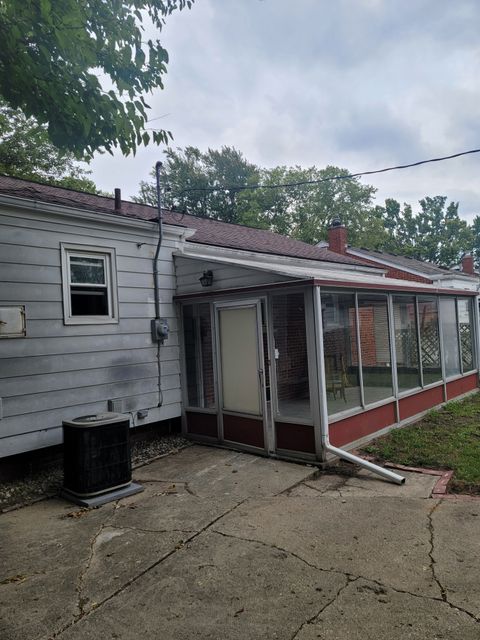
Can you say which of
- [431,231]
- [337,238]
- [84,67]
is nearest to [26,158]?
[337,238]

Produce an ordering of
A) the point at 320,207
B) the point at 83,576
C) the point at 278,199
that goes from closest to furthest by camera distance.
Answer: the point at 83,576 < the point at 278,199 < the point at 320,207

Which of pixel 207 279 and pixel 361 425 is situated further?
pixel 207 279

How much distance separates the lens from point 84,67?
3.28 m

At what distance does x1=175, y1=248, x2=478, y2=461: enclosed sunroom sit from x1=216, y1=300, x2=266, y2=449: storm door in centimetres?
1

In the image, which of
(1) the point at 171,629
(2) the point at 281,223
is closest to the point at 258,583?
(1) the point at 171,629

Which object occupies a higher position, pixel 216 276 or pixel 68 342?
pixel 216 276

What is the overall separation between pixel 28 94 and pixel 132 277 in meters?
3.20

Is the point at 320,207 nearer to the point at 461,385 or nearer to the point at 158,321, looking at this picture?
the point at 461,385

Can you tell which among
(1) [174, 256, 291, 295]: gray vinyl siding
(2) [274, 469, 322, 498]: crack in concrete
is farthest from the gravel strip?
(1) [174, 256, 291, 295]: gray vinyl siding

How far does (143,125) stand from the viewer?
359 centimetres

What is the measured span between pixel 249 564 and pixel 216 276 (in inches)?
159

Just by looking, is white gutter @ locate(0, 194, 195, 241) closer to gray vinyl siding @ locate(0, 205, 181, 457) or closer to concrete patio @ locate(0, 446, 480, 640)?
gray vinyl siding @ locate(0, 205, 181, 457)

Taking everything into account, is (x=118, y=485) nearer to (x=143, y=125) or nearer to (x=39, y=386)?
(x=39, y=386)

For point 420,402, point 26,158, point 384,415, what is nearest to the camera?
point 384,415
